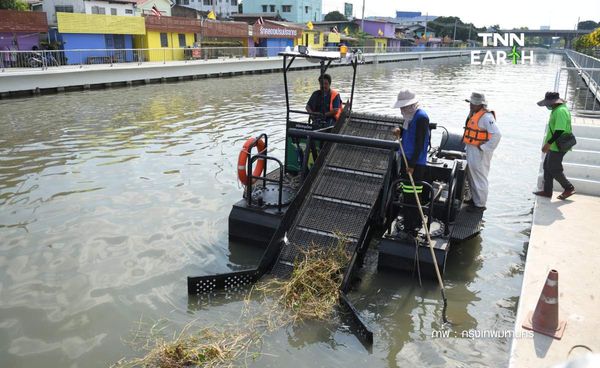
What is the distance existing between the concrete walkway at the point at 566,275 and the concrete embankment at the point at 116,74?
8937 mm

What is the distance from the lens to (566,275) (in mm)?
5102

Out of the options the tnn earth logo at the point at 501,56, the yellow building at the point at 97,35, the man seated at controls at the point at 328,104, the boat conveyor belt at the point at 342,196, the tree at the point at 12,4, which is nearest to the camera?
the boat conveyor belt at the point at 342,196

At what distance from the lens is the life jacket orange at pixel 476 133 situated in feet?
22.5

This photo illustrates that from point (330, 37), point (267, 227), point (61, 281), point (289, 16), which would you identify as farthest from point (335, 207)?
point (289, 16)

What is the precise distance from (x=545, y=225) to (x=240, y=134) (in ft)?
32.1

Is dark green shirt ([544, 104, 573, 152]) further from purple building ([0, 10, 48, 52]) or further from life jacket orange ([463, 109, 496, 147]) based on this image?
purple building ([0, 10, 48, 52])

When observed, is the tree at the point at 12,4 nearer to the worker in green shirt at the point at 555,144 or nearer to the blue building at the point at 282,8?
the worker in green shirt at the point at 555,144

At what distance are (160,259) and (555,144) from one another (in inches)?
236

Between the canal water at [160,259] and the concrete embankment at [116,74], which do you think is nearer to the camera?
the canal water at [160,259]

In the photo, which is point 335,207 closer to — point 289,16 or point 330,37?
point 330,37

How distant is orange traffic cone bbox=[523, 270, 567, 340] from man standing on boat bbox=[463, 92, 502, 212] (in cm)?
314

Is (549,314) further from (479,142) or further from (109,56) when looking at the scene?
(109,56)

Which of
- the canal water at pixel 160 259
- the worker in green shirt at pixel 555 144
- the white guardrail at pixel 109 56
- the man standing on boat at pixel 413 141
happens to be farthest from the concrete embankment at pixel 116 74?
the man standing on boat at pixel 413 141

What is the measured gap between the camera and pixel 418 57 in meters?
70.7
